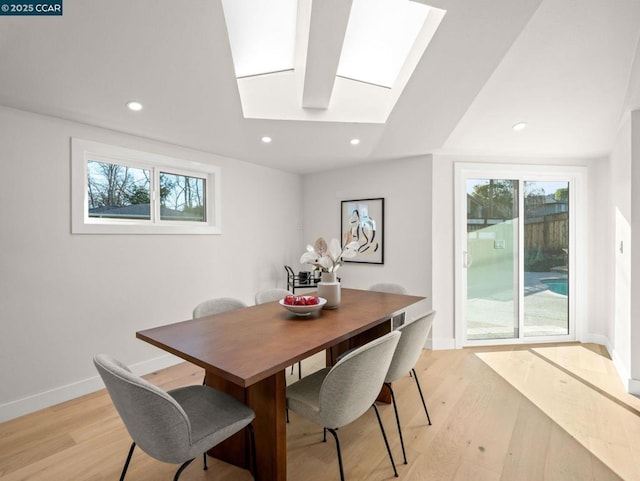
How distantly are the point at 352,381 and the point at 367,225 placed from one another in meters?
2.84

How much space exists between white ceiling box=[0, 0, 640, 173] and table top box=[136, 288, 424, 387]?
166cm

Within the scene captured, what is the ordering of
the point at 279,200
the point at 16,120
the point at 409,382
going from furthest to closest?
1. the point at 279,200
2. the point at 409,382
3. the point at 16,120

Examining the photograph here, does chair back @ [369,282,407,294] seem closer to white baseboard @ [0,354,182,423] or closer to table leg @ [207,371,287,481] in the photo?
table leg @ [207,371,287,481]

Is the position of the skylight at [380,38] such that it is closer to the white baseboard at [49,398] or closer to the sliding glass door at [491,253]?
the sliding glass door at [491,253]

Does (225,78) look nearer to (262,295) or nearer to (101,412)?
(262,295)

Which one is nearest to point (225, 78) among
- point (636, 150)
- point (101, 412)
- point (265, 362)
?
point (265, 362)

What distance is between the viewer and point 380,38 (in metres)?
2.40

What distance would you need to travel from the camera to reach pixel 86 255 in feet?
8.45

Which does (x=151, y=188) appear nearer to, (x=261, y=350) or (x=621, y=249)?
(x=261, y=350)

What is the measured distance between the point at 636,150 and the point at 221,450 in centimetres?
367

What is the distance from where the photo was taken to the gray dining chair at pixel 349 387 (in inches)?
52.4

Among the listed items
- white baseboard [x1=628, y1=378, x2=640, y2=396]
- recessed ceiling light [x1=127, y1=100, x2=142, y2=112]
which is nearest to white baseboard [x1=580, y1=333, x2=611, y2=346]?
white baseboard [x1=628, y1=378, x2=640, y2=396]

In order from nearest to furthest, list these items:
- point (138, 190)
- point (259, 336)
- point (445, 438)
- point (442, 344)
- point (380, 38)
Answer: point (259, 336), point (445, 438), point (380, 38), point (138, 190), point (442, 344)

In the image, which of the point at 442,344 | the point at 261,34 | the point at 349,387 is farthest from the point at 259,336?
the point at 442,344
